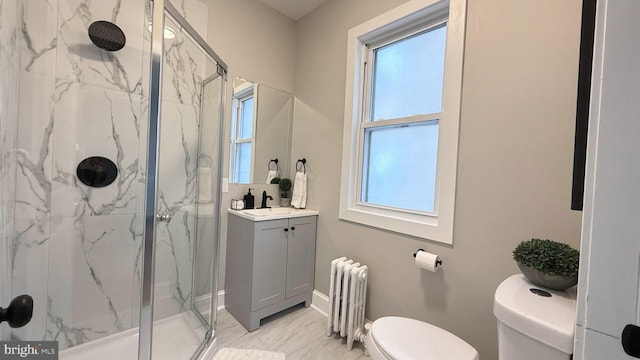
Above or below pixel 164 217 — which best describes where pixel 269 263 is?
below

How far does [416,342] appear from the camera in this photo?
1125 millimetres

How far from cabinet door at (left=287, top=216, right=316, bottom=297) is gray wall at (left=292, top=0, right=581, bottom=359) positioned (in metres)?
0.59

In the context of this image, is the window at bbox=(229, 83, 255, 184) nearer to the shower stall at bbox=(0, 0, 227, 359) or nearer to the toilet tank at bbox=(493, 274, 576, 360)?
the shower stall at bbox=(0, 0, 227, 359)

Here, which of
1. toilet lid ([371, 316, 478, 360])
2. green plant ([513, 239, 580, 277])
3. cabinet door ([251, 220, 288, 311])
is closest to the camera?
green plant ([513, 239, 580, 277])

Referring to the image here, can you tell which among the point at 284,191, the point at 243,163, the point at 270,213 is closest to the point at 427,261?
the point at 270,213

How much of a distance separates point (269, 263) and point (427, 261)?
3.75ft

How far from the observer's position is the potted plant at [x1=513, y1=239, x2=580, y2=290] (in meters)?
0.89

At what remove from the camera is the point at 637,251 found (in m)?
0.47

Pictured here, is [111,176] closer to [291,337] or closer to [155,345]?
[155,345]

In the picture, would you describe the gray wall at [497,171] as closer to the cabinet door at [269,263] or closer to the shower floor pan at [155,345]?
the cabinet door at [269,263]

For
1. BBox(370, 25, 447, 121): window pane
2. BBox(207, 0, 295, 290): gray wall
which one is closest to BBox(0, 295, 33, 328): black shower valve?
BBox(207, 0, 295, 290): gray wall

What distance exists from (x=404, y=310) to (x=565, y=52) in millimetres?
1624

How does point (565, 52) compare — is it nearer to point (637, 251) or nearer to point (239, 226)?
point (637, 251)

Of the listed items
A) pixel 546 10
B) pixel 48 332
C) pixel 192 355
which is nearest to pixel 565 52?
pixel 546 10
